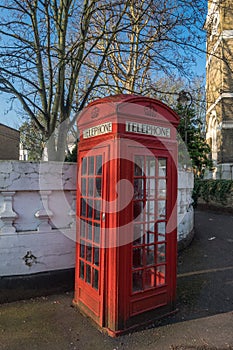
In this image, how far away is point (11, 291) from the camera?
11.4 ft

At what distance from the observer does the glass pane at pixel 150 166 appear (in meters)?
3.09

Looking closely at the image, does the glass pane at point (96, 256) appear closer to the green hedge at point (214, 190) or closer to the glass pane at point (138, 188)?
the glass pane at point (138, 188)

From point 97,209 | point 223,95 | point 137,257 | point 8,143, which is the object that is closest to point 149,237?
point 137,257

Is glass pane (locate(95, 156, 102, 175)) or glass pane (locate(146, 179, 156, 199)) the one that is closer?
glass pane (locate(95, 156, 102, 175))

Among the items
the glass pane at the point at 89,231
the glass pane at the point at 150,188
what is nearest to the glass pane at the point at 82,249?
the glass pane at the point at 89,231

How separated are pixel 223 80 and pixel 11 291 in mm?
18041

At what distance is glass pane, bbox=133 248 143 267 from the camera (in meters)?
3.11

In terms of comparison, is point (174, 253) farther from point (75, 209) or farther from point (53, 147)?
point (53, 147)

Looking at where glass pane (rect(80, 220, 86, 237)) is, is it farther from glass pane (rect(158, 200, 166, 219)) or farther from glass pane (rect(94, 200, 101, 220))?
glass pane (rect(158, 200, 166, 219))

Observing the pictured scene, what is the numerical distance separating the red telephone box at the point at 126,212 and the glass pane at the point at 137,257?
0.04 feet

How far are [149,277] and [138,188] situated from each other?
1.05 metres

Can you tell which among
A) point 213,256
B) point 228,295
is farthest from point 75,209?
point 213,256

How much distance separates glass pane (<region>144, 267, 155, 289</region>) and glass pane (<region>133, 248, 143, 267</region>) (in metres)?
0.13

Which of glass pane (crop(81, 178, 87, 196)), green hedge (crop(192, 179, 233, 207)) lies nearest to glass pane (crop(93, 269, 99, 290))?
glass pane (crop(81, 178, 87, 196))
